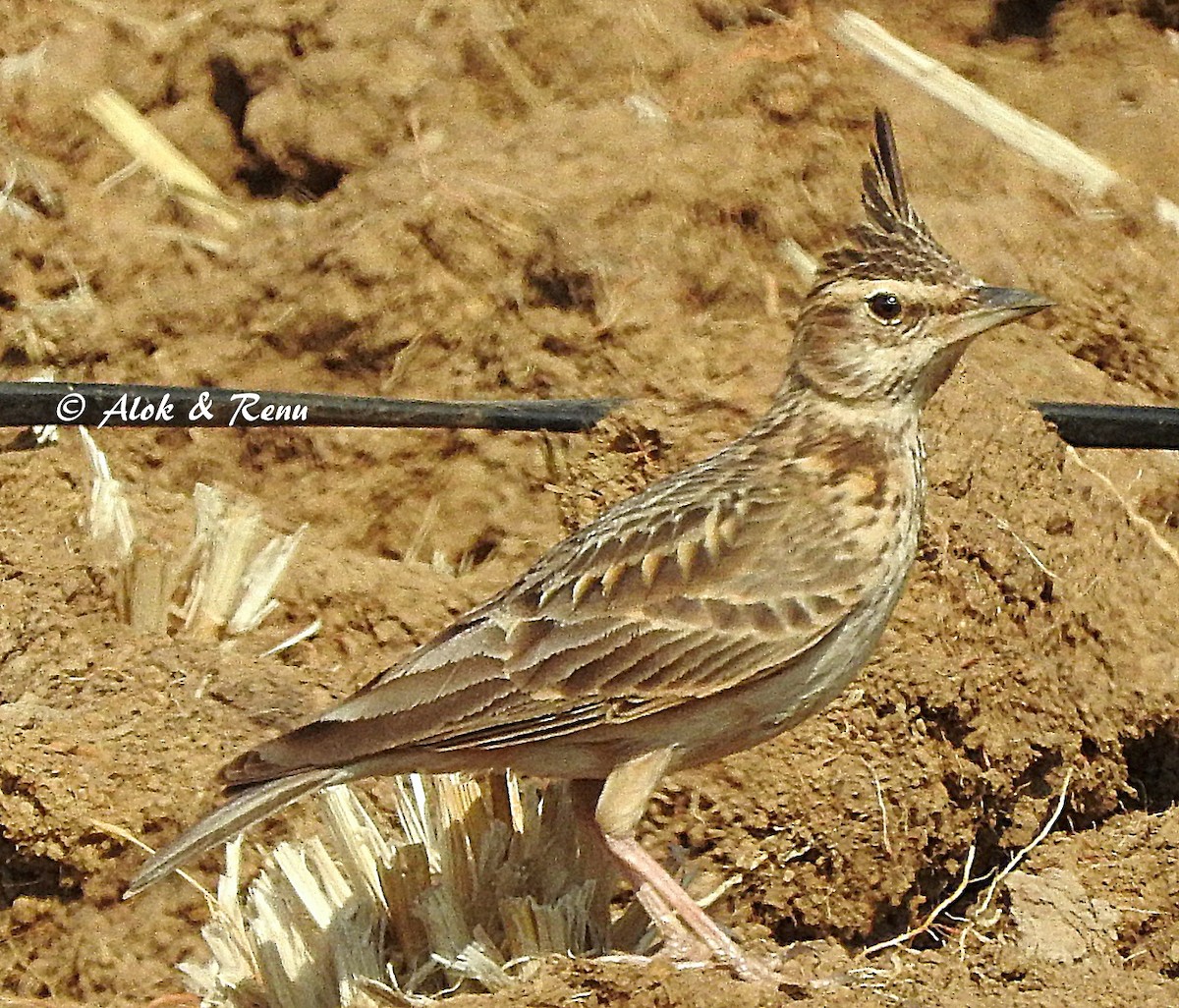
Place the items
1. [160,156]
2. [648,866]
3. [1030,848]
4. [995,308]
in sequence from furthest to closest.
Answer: [160,156] < [1030,848] < [995,308] < [648,866]

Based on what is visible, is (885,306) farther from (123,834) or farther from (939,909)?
(123,834)

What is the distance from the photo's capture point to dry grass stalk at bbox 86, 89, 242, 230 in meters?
6.95

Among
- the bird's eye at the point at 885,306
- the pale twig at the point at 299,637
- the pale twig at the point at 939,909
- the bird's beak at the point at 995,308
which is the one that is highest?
the bird's beak at the point at 995,308

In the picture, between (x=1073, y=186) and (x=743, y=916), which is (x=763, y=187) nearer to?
(x=1073, y=186)

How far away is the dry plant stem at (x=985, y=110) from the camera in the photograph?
7195mm

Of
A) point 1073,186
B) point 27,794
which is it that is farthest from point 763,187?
point 27,794

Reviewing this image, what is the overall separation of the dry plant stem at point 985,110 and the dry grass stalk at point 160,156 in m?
2.37

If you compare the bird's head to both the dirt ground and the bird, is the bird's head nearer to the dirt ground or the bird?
the bird

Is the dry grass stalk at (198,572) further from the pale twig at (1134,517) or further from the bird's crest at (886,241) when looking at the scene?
the pale twig at (1134,517)

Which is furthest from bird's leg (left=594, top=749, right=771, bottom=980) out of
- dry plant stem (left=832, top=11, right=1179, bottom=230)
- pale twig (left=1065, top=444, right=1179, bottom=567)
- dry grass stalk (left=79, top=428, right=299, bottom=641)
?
dry plant stem (left=832, top=11, right=1179, bottom=230)

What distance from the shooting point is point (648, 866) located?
13.9 ft

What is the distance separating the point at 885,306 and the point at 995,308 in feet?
0.86

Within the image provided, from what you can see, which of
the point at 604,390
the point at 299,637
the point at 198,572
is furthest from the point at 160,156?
the point at 299,637

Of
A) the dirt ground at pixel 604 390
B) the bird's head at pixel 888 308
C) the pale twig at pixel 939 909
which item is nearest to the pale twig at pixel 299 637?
the dirt ground at pixel 604 390
